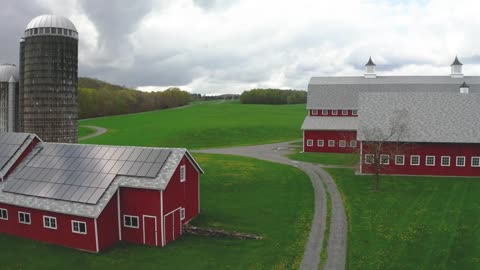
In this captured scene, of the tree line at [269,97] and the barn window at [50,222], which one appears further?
the tree line at [269,97]

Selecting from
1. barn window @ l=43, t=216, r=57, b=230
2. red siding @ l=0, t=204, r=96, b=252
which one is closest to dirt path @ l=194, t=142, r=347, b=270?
red siding @ l=0, t=204, r=96, b=252

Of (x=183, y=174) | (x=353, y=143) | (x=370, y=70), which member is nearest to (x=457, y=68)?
(x=370, y=70)

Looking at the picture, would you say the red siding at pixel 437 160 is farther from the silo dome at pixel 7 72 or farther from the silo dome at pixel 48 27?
the silo dome at pixel 7 72

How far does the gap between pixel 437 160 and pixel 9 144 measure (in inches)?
1459

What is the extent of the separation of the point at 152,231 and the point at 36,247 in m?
6.61

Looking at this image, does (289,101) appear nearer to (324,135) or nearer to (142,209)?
(324,135)

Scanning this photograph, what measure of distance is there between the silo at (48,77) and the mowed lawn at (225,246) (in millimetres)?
14962

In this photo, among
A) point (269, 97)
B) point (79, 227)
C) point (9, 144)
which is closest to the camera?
point (79, 227)

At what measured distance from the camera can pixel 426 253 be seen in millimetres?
22203

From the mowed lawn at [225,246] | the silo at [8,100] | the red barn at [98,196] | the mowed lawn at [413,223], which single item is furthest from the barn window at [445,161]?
the silo at [8,100]

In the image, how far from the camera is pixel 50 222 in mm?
24375

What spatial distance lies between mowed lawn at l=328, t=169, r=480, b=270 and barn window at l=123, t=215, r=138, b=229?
1189cm

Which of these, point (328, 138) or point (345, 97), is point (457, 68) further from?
point (328, 138)

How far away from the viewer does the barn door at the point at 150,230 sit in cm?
2391
